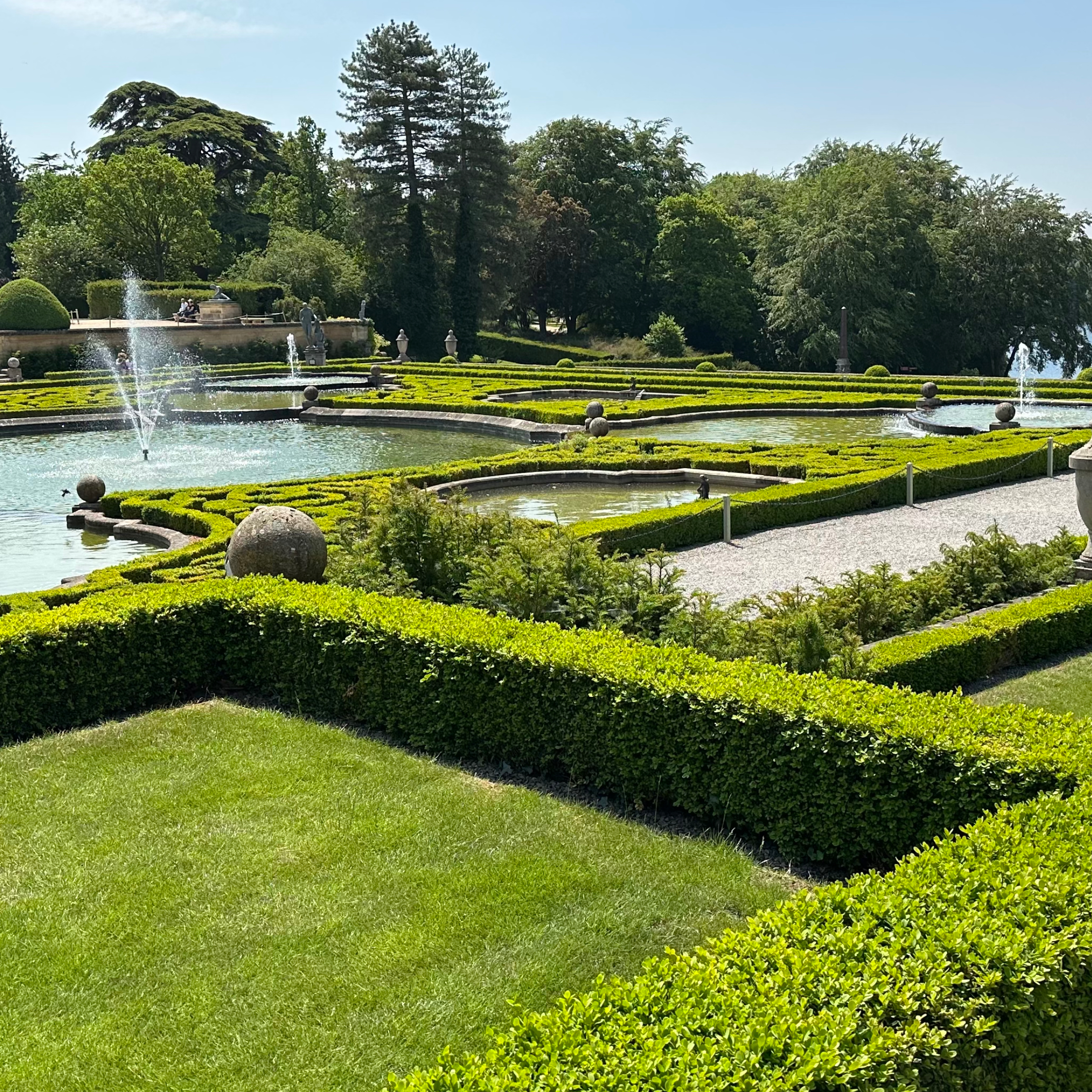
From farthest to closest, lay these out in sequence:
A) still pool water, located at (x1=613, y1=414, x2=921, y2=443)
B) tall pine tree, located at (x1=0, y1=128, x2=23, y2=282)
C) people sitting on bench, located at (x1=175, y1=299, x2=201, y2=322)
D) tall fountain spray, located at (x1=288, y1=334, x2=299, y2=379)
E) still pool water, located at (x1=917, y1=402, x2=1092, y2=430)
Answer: tall pine tree, located at (x1=0, y1=128, x2=23, y2=282), people sitting on bench, located at (x1=175, y1=299, x2=201, y2=322), tall fountain spray, located at (x1=288, y1=334, x2=299, y2=379), still pool water, located at (x1=917, y1=402, x2=1092, y2=430), still pool water, located at (x1=613, y1=414, x2=921, y2=443)

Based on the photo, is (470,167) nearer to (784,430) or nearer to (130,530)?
(784,430)

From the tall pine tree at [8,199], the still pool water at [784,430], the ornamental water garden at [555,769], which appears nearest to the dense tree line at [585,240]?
the tall pine tree at [8,199]

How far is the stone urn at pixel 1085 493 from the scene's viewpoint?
32.6ft

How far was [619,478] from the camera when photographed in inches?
745

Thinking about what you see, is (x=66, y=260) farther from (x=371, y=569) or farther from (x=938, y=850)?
(x=938, y=850)

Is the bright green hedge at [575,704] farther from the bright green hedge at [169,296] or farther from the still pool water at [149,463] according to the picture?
the bright green hedge at [169,296]

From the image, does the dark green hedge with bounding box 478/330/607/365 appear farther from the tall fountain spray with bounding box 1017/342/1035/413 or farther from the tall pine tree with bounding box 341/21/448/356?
the tall fountain spray with bounding box 1017/342/1035/413

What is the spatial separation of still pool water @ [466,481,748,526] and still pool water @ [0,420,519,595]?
3934 millimetres

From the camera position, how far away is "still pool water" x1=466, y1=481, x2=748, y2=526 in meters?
16.5

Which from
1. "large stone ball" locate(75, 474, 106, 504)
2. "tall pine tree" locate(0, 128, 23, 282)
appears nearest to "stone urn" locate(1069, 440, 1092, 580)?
"large stone ball" locate(75, 474, 106, 504)

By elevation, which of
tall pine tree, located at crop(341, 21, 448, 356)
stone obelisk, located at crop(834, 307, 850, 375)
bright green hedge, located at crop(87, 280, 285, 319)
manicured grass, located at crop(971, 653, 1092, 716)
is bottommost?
manicured grass, located at crop(971, 653, 1092, 716)

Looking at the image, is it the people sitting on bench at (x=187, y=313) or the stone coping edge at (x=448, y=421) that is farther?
the people sitting on bench at (x=187, y=313)

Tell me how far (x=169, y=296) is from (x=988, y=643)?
46794 millimetres

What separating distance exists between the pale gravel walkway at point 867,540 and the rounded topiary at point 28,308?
35.1m
